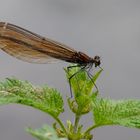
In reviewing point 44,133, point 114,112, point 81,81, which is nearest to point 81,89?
point 81,81

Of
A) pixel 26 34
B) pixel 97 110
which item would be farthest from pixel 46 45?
pixel 97 110

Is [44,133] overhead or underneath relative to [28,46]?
underneath

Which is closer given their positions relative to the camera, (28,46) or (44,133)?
(44,133)

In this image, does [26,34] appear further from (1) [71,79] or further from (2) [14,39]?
(1) [71,79]

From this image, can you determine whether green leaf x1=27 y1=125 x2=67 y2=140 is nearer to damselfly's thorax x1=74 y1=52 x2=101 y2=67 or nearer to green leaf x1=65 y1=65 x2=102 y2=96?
green leaf x1=65 y1=65 x2=102 y2=96

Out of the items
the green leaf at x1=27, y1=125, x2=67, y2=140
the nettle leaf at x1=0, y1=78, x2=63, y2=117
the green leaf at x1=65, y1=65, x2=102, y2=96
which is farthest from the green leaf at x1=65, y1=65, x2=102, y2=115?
the green leaf at x1=27, y1=125, x2=67, y2=140

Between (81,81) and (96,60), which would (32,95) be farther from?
(96,60)

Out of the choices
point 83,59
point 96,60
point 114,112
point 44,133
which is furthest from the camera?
point 96,60
